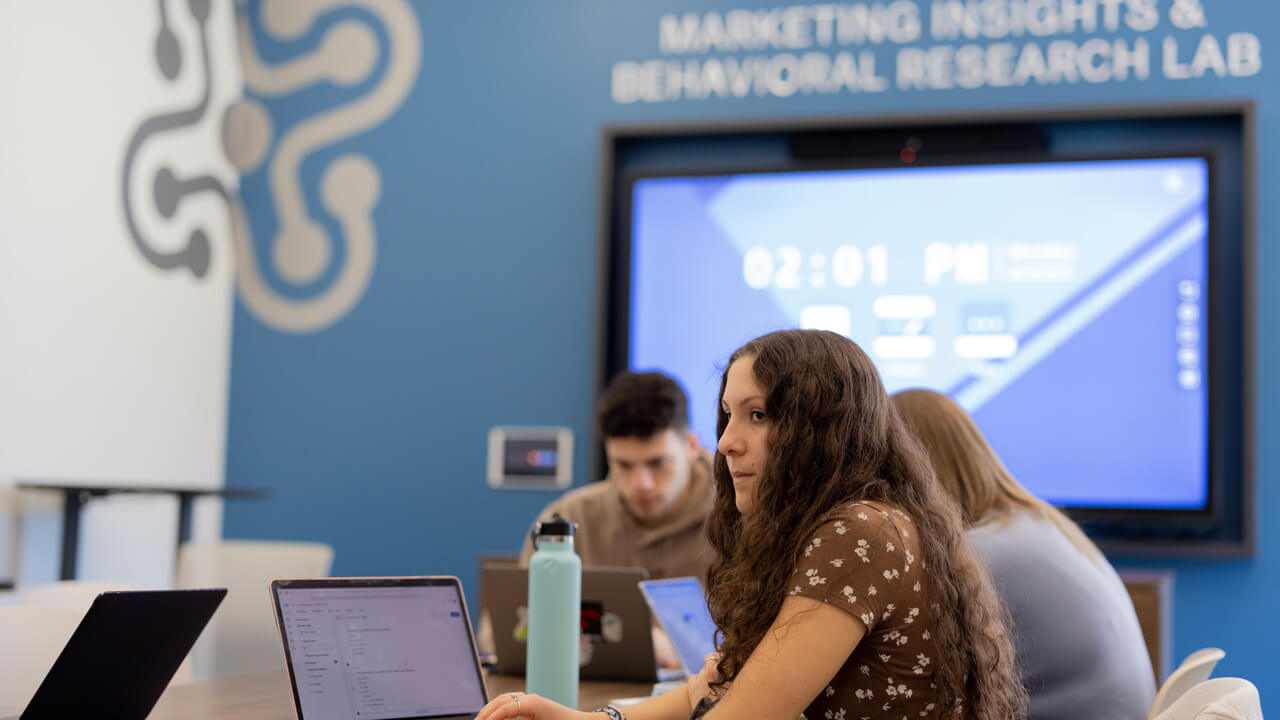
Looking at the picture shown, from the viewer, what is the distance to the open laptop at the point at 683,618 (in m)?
2.06

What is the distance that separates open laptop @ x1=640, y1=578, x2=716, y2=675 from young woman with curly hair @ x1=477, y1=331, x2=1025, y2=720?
0.51m

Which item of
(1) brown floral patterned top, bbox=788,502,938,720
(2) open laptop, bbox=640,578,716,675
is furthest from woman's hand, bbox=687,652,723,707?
(2) open laptop, bbox=640,578,716,675

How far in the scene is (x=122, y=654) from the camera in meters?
1.44

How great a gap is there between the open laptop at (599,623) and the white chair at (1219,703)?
0.94 meters

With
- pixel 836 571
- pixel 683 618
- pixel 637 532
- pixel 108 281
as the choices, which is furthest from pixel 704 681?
pixel 108 281

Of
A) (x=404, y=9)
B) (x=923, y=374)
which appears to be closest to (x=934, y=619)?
(x=923, y=374)

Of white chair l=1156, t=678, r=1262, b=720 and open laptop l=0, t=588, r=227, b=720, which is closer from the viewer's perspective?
white chair l=1156, t=678, r=1262, b=720

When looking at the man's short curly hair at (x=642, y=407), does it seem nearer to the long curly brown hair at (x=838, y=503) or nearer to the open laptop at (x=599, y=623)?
the open laptop at (x=599, y=623)

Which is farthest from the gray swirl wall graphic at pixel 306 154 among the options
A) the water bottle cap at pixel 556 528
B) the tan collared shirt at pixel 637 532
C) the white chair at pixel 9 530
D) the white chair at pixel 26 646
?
the water bottle cap at pixel 556 528

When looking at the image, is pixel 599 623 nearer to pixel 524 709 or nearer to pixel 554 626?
pixel 554 626

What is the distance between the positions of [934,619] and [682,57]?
3019mm

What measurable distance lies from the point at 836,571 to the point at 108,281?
10.7ft

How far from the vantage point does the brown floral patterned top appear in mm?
1370

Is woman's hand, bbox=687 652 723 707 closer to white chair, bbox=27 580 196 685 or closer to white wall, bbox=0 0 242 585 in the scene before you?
white chair, bbox=27 580 196 685
